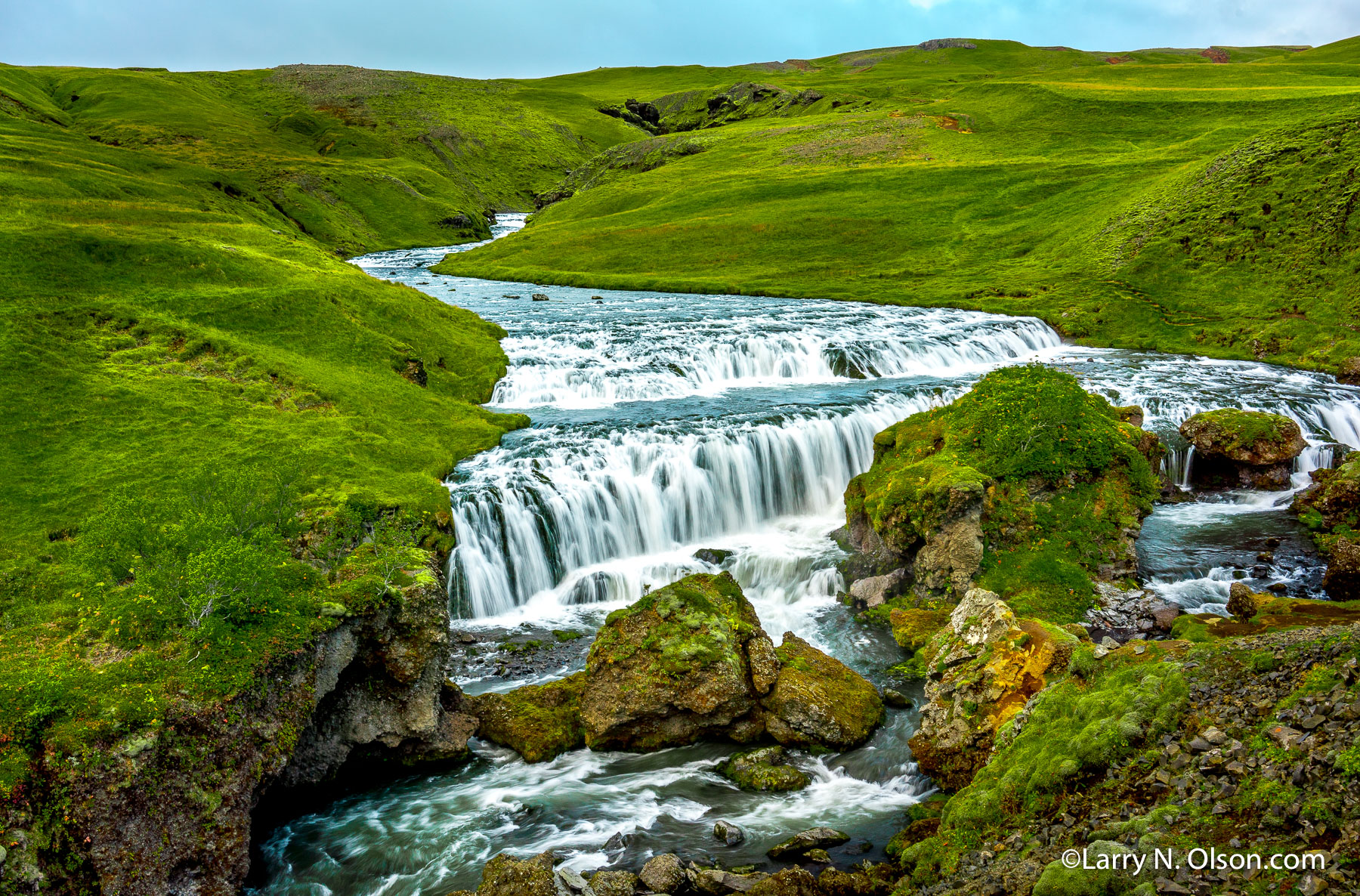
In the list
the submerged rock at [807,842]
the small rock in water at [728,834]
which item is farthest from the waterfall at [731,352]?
the submerged rock at [807,842]

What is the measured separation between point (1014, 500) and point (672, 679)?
11855 millimetres

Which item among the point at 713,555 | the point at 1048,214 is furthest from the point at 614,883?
the point at 1048,214

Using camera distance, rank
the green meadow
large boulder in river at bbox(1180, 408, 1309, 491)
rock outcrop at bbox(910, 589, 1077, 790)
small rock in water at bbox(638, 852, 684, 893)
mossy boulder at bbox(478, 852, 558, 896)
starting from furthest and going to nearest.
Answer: large boulder in river at bbox(1180, 408, 1309, 491), the green meadow, rock outcrop at bbox(910, 589, 1077, 790), small rock in water at bbox(638, 852, 684, 893), mossy boulder at bbox(478, 852, 558, 896)

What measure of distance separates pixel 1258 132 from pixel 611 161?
105 metres

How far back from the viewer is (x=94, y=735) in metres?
11.6

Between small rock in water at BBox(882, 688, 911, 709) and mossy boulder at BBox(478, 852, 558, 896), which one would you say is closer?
mossy boulder at BBox(478, 852, 558, 896)

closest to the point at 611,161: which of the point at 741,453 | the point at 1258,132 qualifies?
the point at 1258,132

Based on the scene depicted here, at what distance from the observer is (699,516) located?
96.4ft

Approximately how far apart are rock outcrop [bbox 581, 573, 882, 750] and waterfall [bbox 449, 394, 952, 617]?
7697 millimetres

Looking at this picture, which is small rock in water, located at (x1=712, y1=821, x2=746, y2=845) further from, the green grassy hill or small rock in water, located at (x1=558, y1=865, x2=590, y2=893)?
the green grassy hill

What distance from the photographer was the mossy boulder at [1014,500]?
21.3 m

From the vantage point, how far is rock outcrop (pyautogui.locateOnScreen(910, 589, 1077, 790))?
558 inches

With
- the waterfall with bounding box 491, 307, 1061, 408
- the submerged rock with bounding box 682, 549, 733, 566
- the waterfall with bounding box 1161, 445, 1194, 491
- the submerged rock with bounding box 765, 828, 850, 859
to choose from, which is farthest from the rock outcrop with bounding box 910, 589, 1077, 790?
the waterfall with bounding box 491, 307, 1061, 408

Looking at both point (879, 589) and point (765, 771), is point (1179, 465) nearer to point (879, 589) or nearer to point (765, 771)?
point (879, 589)
